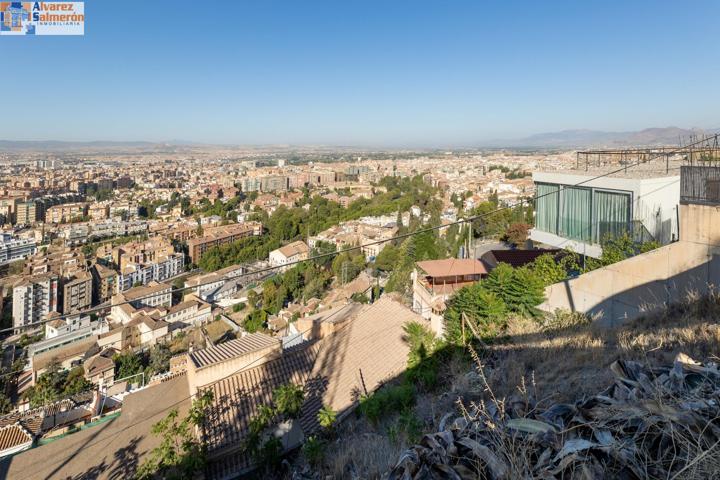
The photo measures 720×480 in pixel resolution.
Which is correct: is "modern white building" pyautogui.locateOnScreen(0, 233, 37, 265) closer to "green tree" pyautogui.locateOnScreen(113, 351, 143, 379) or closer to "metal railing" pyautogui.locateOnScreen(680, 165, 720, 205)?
"green tree" pyautogui.locateOnScreen(113, 351, 143, 379)

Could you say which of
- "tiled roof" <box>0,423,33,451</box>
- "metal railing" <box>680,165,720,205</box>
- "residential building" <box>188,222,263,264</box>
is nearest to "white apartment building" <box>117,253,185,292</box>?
"residential building" <box>188,222,263,264</box>

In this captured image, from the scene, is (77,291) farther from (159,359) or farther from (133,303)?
(159,359)

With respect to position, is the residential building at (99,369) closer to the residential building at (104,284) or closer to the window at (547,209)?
the residential building at (104,284)

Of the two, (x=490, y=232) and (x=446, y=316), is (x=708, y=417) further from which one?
(x=490, y=232)

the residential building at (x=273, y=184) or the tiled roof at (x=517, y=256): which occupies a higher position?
the residential building at (x=273, y=184)

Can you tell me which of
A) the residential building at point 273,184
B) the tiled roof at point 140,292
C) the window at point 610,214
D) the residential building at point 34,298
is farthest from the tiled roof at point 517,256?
the residential building at point 273,184

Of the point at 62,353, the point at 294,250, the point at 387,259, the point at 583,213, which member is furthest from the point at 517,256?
the point at 294,250
